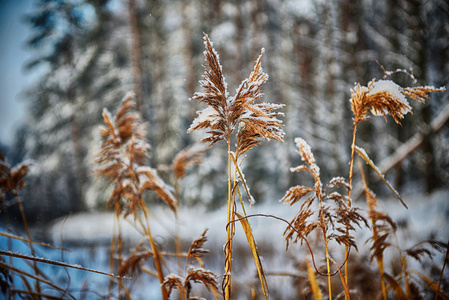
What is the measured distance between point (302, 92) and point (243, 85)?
32.7ft

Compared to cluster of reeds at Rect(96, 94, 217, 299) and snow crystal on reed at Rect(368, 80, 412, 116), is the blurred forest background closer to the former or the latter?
cluster of reeds at Rect(96, 94, 217, 299)

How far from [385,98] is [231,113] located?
61 cm

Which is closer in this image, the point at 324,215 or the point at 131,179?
the point at 324,215

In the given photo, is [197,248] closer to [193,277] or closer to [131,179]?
[193,277]

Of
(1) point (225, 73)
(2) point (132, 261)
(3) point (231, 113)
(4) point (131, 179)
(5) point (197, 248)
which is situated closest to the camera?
(3) point (231, 113)

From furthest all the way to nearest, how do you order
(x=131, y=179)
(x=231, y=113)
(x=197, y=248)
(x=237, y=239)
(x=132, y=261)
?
(x=237, y=239) → (x=131, y=179) → (x=132, y=261) → (x=197, y=248) → (x=231, y=113)

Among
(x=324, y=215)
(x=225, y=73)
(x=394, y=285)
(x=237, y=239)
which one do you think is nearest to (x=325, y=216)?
(x=324, y=215)

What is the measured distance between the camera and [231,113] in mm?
1065

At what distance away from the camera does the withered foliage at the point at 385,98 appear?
108 centimetres

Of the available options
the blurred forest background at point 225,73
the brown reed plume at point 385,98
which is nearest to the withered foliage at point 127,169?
the brown reed plume at point 385,98

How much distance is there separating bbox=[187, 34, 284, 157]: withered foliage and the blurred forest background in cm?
734

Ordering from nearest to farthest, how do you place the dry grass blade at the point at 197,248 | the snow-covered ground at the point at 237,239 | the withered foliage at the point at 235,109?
1. the withered foliage at the point at 235,109
2. the dry grass blade at the point at 197,248
3. the snow-covered ground at the point at 237,239

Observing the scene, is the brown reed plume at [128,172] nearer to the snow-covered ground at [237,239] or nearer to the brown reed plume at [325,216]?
the snow-covered ground at [237,239]

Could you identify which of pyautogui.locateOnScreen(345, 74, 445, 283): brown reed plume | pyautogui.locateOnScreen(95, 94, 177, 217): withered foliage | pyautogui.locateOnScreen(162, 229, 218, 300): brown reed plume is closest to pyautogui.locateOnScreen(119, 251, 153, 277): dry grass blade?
pyautogui.locateOnScreen(95, 94, 177, 217): withered foliage
